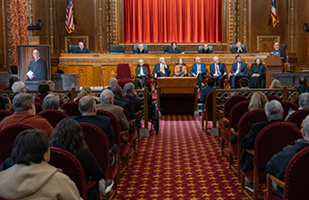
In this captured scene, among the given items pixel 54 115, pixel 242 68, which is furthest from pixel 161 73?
pixel 54 115

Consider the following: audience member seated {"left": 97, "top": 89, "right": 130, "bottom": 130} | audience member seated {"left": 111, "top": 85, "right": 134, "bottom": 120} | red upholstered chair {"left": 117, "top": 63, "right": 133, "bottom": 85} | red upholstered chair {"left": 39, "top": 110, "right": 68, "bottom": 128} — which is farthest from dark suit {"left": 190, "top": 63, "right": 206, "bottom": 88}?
red upholstered chair {"left": 39, "top": 110, "right": 68, "bottom": 128}

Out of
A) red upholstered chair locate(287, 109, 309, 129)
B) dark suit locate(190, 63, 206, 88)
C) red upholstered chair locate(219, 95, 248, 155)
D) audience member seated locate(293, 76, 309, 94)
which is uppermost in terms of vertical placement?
dark suit locate(190, 63, 206, 88)

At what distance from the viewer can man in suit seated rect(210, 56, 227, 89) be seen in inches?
435

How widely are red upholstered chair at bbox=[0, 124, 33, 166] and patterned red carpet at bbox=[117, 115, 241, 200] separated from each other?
1315 mm

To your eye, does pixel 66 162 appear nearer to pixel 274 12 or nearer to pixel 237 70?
pixel 237 70

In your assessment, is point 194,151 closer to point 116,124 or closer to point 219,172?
point 219,172

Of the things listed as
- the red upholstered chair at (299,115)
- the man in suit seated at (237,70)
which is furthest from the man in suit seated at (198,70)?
the red upholstered chair at (299,115)

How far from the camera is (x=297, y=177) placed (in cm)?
211

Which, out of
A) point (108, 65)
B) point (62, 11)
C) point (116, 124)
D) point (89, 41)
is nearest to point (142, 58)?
point (108, 65)

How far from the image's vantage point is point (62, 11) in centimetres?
1497

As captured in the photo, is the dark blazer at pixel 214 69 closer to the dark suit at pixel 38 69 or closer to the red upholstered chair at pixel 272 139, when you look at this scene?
the dark suit at pixel 38 69

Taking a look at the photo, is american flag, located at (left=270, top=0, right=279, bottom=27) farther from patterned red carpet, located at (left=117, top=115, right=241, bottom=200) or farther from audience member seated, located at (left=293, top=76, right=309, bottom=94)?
patterned red carpet, located at (left=117, top=115, right=241, bottom=200)

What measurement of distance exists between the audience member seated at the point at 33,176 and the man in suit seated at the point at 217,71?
963 centimetres

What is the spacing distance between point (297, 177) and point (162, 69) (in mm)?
Result: 9148
